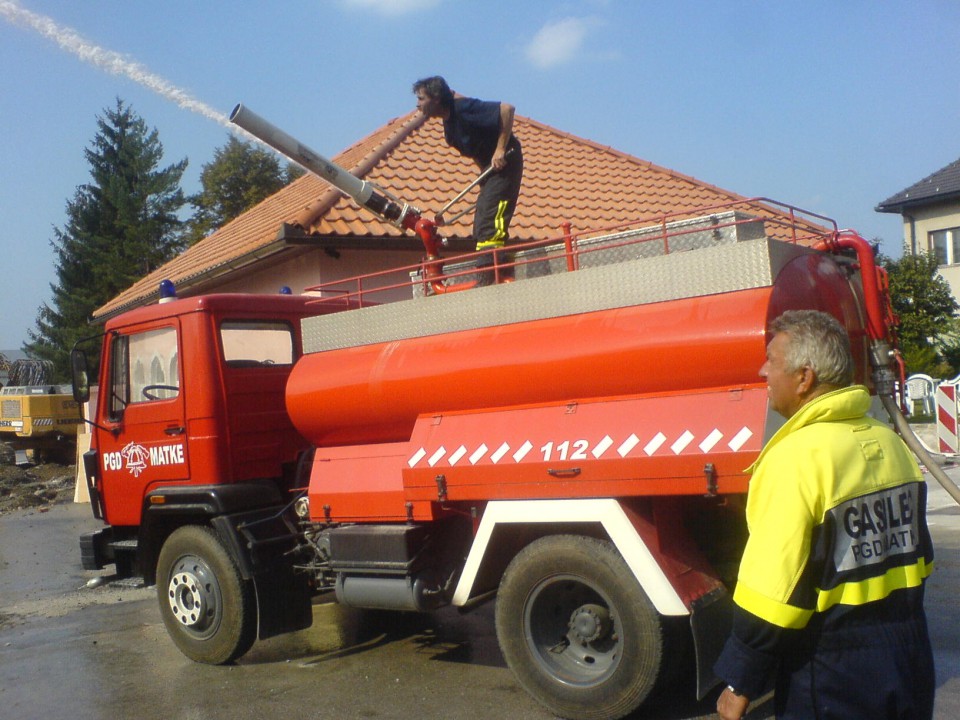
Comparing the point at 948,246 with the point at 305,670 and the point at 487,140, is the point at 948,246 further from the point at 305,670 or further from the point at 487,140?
the point at 305,670

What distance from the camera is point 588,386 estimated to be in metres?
4.75

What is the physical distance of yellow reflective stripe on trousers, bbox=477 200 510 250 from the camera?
6.57 meters

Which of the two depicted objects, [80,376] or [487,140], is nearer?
[487,140]

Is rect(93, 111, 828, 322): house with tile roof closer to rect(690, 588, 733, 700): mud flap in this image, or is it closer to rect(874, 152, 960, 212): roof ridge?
rect(690, 588, 733, 700): mud flap

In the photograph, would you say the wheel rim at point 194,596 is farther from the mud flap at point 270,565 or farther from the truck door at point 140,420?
the truck door at point 140,420

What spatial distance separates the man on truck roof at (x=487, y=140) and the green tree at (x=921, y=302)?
19279mm

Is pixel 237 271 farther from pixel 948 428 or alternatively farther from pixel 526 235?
pixel 948 428

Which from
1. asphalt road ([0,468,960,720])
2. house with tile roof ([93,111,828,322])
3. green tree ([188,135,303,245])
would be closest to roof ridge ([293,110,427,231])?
house with tile roof ([93,111,828,322])

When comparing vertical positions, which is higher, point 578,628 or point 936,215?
point 936,215

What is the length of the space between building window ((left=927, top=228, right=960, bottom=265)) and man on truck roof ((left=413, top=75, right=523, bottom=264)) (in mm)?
29840

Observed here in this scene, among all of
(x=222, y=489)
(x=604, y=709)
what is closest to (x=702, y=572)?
(x=604, y=709)

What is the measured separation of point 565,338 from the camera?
4.86 m

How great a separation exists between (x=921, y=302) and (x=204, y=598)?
73.9 feet

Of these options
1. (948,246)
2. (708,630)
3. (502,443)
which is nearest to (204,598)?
(502,443)
